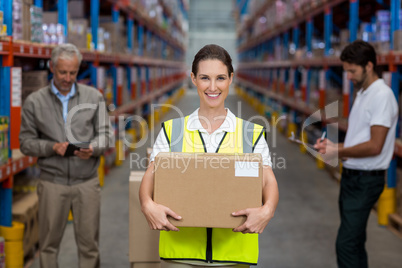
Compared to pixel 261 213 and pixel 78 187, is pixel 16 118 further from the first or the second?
pixel 261 213

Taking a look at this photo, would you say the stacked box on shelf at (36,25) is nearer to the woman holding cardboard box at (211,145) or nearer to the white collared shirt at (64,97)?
the white collared shirt at (64,97)

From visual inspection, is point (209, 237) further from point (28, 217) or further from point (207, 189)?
point (28, 217)

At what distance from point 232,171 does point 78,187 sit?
5.53 ft

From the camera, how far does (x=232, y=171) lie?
1.72 meters

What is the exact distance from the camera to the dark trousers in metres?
3.00

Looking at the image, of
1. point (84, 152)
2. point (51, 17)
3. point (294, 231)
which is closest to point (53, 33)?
point (51, 17)

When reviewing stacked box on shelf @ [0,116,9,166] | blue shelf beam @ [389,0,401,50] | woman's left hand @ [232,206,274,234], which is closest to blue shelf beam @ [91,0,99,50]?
stacked box on shelf @ [0,116,9,166]

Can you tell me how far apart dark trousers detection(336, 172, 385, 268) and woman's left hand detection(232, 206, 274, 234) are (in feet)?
4.89

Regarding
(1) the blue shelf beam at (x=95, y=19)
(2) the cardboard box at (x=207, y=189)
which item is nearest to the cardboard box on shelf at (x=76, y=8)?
(1) the blue shelf beam at (x=95, y=19)

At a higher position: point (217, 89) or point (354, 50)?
point (354, 50)

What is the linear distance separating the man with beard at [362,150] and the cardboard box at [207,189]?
56.0 inches

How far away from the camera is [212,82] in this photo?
1813 millimetres

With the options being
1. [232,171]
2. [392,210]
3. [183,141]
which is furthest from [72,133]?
[392,210]

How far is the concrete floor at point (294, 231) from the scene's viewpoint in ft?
13.2
